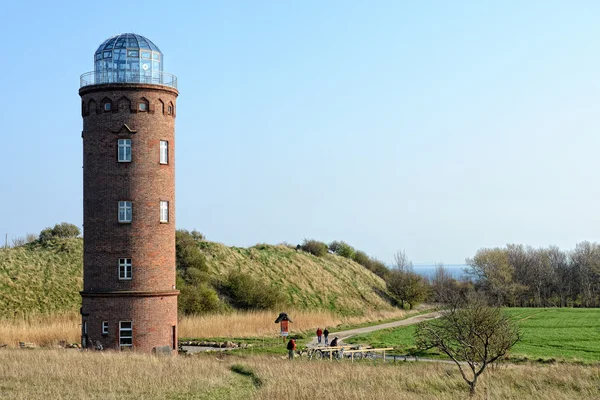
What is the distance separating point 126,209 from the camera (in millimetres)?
36312

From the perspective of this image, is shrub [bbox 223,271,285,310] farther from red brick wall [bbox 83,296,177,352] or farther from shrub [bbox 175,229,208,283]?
red brick wall [bbox 83,296,177,352]

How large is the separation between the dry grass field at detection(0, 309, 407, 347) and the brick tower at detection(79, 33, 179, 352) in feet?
22.2

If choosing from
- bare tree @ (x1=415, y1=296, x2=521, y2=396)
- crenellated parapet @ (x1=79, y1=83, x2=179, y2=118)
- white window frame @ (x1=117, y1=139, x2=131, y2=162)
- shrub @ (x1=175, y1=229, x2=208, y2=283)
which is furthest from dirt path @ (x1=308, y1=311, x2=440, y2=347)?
shrub @ (x1=175, y1=229, x2=208, y2=283)

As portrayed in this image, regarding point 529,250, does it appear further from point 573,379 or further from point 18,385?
point 18,385

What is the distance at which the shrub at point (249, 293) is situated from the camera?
68.0 metres

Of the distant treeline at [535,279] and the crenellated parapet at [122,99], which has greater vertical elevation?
the crenellated parapet at [122,99]

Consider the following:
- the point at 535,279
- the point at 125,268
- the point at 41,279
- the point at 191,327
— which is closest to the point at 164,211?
the point at 125,268

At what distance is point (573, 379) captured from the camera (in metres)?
26.6

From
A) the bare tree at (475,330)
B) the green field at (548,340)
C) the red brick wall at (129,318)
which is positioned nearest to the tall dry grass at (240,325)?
the green field at (548,340)

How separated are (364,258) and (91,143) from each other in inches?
3190

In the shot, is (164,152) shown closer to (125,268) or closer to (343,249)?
(125,268)

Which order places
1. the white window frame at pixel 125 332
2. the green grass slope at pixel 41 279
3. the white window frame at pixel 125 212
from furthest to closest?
the green grass slope at pixel 41 279, the white window frame at pixel 125 212, the white window frame at pixel 125 332

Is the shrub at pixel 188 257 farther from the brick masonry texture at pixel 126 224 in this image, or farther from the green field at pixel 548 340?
the brick masonry texture at pixel 126 224

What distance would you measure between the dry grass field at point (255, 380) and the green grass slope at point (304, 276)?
42.8 m
